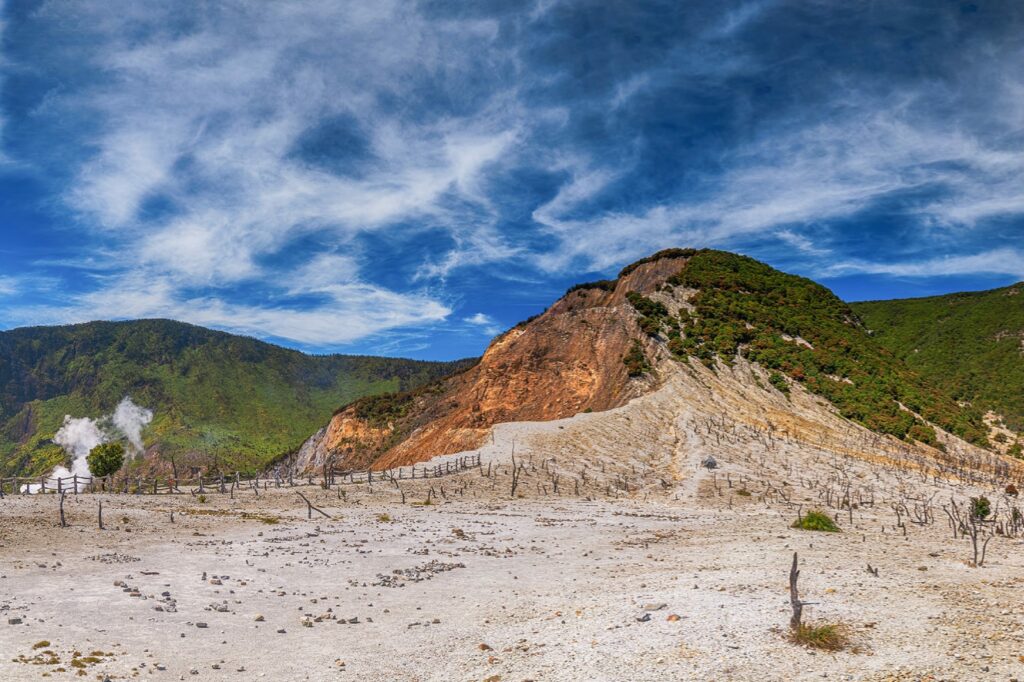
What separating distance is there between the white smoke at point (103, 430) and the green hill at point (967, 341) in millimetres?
165101

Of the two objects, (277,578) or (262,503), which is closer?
(277,578)

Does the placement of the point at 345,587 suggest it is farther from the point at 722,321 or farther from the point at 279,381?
the point at 279,381

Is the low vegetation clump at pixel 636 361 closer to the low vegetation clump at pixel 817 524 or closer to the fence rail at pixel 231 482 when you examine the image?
the fence rail at pixel 231 482

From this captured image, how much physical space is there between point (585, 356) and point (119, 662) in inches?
2106

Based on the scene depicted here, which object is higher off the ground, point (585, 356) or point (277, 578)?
point (585, 356)

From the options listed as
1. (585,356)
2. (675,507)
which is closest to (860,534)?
(675,507)

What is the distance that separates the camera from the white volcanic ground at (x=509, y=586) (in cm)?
1126

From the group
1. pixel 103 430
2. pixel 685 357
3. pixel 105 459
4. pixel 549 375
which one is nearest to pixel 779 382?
pixel 685 357

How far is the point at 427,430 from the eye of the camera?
6738 centimetres

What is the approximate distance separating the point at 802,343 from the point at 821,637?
178 feet

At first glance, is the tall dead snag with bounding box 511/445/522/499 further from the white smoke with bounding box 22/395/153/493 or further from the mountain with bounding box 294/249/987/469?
the white smoke with bounding box 22/395/153/493

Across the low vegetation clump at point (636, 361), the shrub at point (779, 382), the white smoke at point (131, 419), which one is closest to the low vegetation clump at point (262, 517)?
the low vegetation clump at point (636, 361)

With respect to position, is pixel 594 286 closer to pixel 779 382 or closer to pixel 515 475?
pixel 779 382

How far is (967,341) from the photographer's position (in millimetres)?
86812
